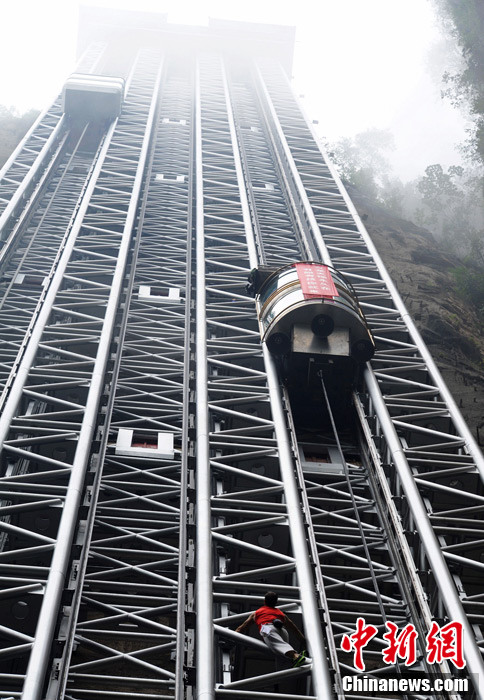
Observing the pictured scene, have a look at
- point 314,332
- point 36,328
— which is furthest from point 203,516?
point 36,328

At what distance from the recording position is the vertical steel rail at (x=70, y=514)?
1744cm

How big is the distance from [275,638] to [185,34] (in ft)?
259

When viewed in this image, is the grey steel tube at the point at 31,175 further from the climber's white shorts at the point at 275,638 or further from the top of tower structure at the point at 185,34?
the top of tower structure at the point at 185,34

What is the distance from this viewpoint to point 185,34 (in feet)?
283

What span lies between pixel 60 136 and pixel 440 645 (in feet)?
150

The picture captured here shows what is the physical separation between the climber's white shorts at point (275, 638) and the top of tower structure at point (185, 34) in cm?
7539

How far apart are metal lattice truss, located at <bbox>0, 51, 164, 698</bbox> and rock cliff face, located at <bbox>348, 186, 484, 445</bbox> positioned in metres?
13.5

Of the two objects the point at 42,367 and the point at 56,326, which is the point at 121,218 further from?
the point at 42,367

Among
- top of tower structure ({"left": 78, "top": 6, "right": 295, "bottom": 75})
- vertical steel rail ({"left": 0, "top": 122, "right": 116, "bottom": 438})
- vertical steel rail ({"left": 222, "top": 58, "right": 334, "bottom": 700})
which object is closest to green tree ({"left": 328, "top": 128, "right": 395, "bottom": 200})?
top of tower structure ({"left": 78, "top": 6, "right": 295, "bottom": 75})

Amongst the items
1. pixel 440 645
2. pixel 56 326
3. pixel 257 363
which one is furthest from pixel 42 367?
pixel 440 645

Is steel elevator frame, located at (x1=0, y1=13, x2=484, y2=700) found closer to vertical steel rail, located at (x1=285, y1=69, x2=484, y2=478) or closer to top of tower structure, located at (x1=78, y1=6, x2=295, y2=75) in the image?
vertical steel rail, located at (x1=285, y1=69, x2=484, y2=478)

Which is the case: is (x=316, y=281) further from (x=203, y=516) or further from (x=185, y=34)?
(x=185, y=34)

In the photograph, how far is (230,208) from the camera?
45469 mm

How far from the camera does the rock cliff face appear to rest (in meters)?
34.9
